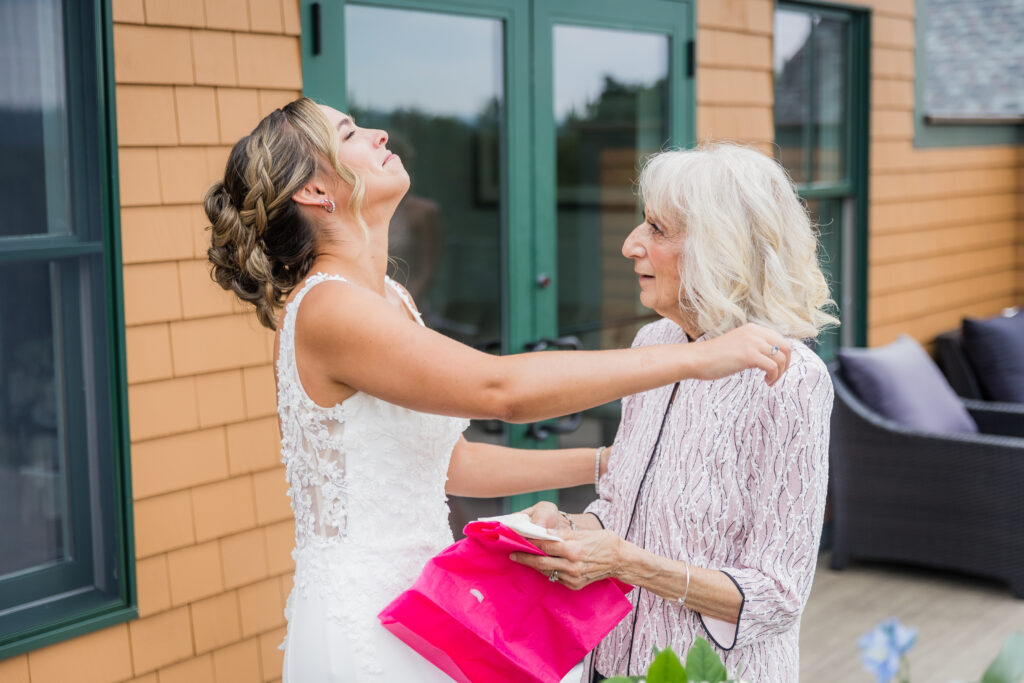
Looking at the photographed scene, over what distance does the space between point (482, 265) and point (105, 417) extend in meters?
1.41

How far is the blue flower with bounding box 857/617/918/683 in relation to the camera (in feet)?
2.92

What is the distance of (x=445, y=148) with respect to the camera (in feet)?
11.5

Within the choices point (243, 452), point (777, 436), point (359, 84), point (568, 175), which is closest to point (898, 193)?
point (568, 175)

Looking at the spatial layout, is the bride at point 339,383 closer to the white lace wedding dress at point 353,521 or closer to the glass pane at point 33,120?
the white lace wedding dress at point 353,521

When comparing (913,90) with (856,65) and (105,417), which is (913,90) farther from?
(105,417)

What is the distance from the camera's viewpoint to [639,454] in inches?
74.3

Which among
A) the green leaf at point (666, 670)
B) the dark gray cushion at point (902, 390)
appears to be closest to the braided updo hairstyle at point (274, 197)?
the green leaf at point (666, 670)

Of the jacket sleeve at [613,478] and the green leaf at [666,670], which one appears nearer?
the green leaf at [666,670]

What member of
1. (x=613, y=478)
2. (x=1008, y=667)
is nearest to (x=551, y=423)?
(x=613, y=478)

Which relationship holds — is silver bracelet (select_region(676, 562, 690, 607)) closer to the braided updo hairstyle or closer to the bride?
the bride

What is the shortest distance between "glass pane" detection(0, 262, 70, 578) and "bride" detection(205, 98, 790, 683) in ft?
2.88

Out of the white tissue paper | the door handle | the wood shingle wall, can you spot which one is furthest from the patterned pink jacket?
the door handle

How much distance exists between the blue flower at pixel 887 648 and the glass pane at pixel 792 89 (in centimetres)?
433

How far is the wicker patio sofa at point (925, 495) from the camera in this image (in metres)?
4.65
